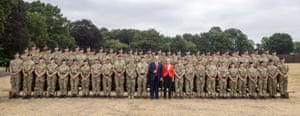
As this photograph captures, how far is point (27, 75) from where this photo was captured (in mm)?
11922

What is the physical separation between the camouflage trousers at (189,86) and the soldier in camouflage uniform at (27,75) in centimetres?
589

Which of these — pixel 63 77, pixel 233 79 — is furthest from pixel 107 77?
pixel 233 79

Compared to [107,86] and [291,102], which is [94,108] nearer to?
[107,86]

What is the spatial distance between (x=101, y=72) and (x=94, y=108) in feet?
8.79

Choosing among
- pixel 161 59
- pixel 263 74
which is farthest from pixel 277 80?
pixel 161 59

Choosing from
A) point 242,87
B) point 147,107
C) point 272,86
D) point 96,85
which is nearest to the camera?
point 147,107

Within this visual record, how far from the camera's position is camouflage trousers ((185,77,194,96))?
40.5 feet

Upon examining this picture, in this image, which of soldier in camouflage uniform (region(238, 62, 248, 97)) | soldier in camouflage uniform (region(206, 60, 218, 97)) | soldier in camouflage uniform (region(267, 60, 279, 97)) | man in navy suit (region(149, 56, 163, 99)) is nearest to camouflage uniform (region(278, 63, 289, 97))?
soldier in camouflage uniform (region(267, 60, 279, 97))

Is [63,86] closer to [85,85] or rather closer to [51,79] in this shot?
[51,79]

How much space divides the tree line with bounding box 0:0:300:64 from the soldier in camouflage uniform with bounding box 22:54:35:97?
2495mm

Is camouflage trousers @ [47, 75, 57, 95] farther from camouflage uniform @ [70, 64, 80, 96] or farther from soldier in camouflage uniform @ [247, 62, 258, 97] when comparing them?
soldier in camouflage uniform @ [247, 62, 258, 97]

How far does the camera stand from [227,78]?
41.5 ft

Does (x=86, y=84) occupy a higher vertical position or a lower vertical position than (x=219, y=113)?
higher

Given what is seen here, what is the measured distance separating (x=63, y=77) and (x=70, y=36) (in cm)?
3621
